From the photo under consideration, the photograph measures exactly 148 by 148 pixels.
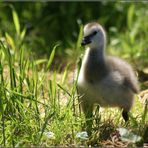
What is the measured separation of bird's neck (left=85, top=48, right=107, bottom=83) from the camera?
14.8 ft

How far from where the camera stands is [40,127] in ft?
13.2

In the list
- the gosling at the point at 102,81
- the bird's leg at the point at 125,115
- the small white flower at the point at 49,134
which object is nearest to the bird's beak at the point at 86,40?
the gosling at the point at 102,81

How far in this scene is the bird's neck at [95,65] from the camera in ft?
14.8

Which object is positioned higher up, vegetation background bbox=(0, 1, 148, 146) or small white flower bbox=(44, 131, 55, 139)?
vegetation background bbox=(0, 1, 148, 146)

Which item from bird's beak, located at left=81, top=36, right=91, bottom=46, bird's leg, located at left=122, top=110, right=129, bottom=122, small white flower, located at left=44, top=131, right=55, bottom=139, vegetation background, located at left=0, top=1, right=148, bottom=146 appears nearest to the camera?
small white flower, located at left=44, top=131, right=55, bottom=139

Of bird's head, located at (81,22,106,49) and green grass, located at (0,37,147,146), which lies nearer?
green grass, located at (0,37,147,146)

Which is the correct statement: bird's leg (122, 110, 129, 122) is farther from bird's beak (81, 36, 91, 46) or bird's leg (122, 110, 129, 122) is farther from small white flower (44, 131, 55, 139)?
small white flower (44, 131, 55, 139)

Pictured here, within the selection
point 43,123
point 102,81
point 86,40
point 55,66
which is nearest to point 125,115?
point 102,81

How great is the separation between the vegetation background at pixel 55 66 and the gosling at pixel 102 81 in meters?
0.10

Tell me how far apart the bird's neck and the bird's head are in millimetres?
47

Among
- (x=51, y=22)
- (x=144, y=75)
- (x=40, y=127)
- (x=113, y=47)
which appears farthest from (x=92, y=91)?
(x=51, y=22)

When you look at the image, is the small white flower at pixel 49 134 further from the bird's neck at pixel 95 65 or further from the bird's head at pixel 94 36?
the bird's head at pixel 94 36

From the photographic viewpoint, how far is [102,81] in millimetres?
4492

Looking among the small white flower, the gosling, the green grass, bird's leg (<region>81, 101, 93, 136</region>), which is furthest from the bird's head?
the small white flower
